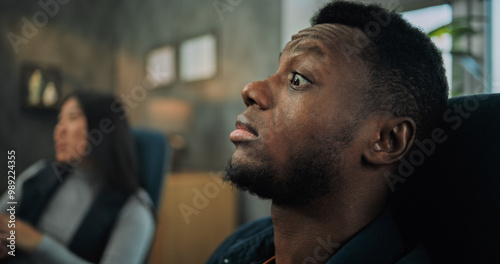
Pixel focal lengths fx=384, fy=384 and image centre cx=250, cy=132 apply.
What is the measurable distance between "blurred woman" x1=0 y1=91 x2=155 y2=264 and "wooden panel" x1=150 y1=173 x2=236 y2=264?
3.68 ft

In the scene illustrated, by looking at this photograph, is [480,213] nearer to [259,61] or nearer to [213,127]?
[259,61]

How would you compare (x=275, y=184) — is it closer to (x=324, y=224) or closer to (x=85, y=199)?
(x=324, y=224)

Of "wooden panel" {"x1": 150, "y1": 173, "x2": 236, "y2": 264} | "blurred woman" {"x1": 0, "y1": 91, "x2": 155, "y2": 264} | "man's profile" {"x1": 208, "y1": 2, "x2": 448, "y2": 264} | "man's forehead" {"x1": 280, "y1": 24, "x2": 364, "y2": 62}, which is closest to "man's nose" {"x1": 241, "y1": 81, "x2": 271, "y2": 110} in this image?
"man's profile" {"x1": 208, "y1": 2, "x2": 448, "y2": 264}

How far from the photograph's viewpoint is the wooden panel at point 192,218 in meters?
2.55

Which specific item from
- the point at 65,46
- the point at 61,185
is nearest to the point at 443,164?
the point at 61,185

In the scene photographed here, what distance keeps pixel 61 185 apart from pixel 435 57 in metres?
1.28

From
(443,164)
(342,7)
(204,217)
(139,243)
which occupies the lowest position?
(204,217)

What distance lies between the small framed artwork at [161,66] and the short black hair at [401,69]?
2.65 meters

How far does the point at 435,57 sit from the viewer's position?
2.62 ft

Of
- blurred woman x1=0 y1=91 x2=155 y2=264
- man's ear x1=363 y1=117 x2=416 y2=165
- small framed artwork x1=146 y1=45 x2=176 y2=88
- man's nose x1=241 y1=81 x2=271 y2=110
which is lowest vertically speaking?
blurred woman x1=0 y1=91 x2=155 y2=264

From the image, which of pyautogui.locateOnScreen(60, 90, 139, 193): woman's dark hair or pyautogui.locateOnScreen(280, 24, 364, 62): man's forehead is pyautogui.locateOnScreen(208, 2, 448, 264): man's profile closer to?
pyautogui.locateOnScreen(280, 24, 364, 62): man's forehead

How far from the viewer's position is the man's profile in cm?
73

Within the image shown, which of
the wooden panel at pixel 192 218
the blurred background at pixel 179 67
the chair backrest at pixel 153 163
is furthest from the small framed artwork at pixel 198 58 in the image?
the chair backrest at pixel 153 163

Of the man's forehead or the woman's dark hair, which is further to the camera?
the woman's dark hair
